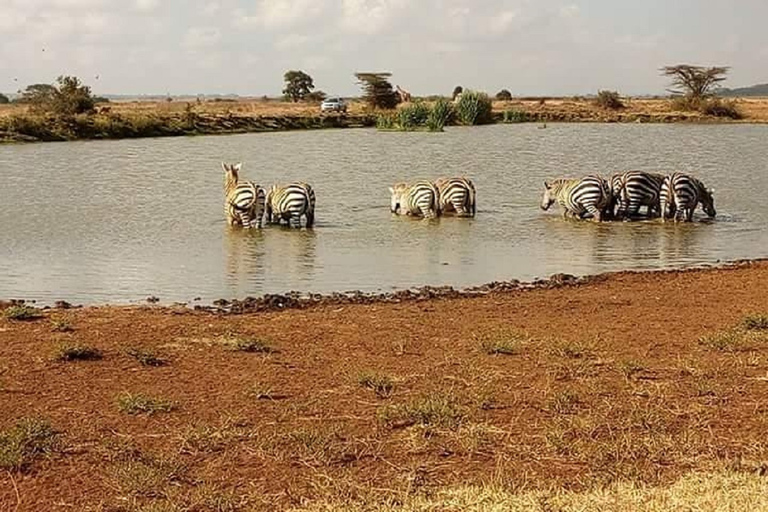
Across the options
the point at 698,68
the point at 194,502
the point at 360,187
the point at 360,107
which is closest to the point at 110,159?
the point at 360,187

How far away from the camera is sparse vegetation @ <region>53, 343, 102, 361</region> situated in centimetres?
793

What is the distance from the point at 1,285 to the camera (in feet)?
41.7

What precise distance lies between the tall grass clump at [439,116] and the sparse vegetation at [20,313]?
1891 inches

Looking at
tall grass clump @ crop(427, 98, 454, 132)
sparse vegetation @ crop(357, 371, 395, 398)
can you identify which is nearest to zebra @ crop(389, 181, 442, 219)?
sparse vegetation @ crop(357, 371, 395, 398)

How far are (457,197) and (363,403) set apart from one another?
1381cm

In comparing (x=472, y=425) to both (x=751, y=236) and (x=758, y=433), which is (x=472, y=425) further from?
(x=751, y=236)

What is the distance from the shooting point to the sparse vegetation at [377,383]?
23.8 feet

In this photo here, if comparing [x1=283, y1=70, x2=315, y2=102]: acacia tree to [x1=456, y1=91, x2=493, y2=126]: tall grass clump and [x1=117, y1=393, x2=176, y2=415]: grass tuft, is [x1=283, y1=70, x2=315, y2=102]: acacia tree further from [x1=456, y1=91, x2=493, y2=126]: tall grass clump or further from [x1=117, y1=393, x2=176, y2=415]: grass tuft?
[x1=117, y1=393, x2=176, y2=415]: grass tuft

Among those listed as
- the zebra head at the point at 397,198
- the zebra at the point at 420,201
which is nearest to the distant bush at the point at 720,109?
the zebra head at the point at 397,198

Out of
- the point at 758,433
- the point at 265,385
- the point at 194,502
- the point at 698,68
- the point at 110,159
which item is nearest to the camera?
the point at 194,502

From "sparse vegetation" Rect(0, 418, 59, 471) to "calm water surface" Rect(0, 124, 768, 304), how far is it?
225 inches

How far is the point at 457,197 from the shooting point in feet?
67.2

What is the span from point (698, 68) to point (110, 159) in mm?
60914

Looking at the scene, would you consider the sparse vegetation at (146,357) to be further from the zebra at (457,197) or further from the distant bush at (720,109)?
the distant bush at (720,109)
